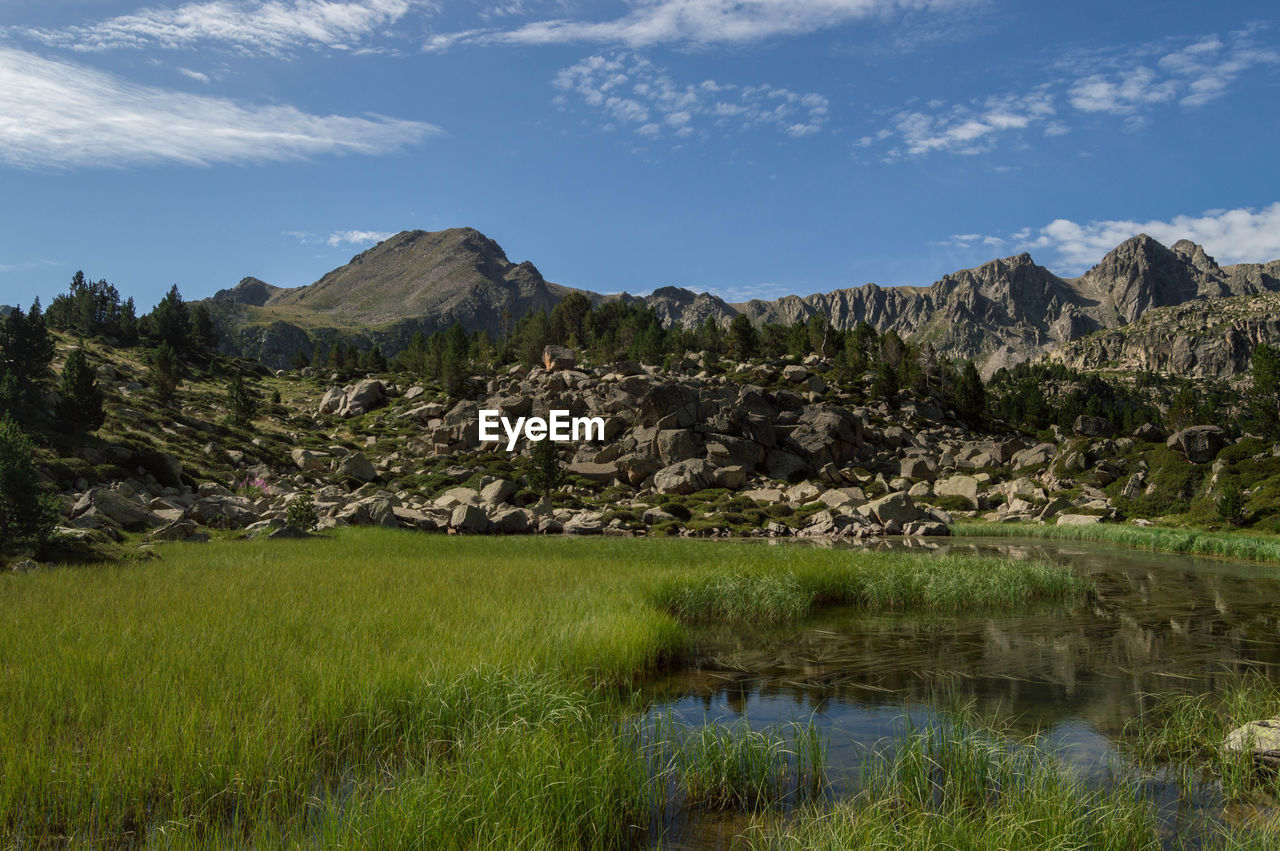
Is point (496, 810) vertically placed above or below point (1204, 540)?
above

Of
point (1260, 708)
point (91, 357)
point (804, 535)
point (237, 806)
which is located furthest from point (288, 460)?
point (1260, 708)

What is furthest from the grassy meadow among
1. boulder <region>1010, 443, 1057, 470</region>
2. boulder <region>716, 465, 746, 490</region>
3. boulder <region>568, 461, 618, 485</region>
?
boulder <region>1010, 443, 1057, 470</region>

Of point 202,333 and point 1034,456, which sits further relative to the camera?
point 202,333

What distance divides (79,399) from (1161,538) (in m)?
74.2

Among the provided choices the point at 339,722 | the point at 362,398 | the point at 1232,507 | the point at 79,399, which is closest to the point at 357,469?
the point at 79,399

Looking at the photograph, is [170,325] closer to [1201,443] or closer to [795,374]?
[795,374]

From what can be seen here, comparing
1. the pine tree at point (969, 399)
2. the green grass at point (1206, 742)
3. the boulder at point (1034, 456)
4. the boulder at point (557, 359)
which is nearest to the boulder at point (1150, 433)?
the boulder at point (1034, 456)

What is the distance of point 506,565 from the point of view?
2627 centimetres

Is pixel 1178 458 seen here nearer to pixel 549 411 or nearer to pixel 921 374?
pixel 921 374

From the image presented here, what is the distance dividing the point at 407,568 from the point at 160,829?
18.6 metres

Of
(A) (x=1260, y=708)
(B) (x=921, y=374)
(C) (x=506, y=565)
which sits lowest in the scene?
(C) (x=506, y=565)

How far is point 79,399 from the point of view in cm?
4525

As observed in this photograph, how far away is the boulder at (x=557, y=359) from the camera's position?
353ft

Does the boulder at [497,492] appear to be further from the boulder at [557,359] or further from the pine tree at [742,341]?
the pine tree at [742,341]
